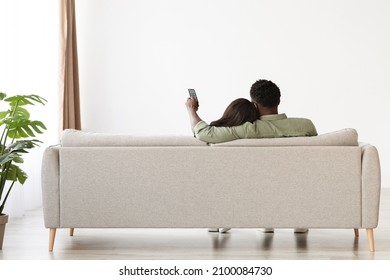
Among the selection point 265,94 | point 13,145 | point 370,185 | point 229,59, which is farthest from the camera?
point 229,59

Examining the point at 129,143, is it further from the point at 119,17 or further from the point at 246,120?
the point at 119,17

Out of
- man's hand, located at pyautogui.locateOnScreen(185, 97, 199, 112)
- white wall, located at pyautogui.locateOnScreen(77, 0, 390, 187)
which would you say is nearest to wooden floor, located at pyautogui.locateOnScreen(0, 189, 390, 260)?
man's hand, located at pyautogui.locateOnScreen(185, 97, 199, 112)

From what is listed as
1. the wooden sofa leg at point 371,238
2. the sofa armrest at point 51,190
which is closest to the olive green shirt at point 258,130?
the wooden sofa leg at point 371,238

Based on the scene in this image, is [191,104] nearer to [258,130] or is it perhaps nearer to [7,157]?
[258,130]

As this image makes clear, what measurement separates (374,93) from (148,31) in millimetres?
2385

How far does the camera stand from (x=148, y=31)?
26.2ft

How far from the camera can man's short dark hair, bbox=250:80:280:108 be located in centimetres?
452

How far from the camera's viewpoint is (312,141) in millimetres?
4270

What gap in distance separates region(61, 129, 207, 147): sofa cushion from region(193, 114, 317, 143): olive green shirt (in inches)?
2.8

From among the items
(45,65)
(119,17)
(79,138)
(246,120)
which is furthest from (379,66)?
(79,138)

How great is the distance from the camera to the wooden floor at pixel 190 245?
13.9 ft

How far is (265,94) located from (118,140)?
896 mm

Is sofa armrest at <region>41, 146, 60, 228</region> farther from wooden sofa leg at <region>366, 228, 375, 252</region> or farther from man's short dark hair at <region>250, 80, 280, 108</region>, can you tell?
wooden sofa leg at <region>366, 228, 375, 252</region>

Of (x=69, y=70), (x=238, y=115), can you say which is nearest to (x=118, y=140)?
(x=238, y=115)
